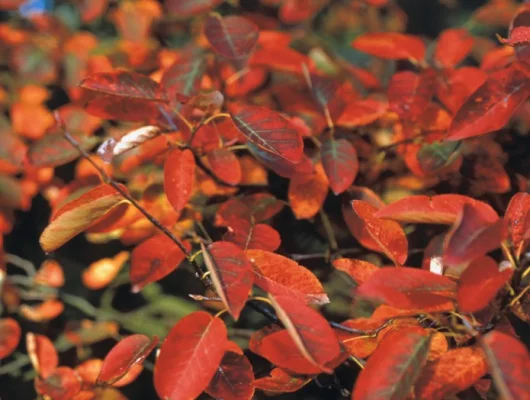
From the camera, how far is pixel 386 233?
2.37 ft

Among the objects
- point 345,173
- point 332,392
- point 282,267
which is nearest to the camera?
point 282,267

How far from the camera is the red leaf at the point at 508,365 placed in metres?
0.50

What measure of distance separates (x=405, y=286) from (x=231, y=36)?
21.6 inches

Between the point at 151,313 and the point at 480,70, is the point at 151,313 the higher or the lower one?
the lower one

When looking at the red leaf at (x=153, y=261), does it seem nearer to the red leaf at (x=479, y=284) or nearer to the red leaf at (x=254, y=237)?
the red leaf at (x=254, y=237)

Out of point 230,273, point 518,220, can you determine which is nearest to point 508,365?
point 518,220

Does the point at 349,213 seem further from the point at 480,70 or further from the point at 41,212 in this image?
the point at 41,212

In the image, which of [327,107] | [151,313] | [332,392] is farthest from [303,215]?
[151,313]

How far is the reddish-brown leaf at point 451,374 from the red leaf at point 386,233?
0.14 metres

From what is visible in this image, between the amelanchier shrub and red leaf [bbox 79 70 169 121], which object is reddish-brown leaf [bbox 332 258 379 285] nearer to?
the amelanchier shrub

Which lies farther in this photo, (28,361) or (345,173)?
(28,361)

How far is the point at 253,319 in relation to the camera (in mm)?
1095

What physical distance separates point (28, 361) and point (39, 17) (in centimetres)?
89

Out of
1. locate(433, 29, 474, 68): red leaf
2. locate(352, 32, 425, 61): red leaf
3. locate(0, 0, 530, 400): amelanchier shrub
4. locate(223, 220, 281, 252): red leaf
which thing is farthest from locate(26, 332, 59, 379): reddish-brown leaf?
locate(433, 29, 474, 68): red leaf
